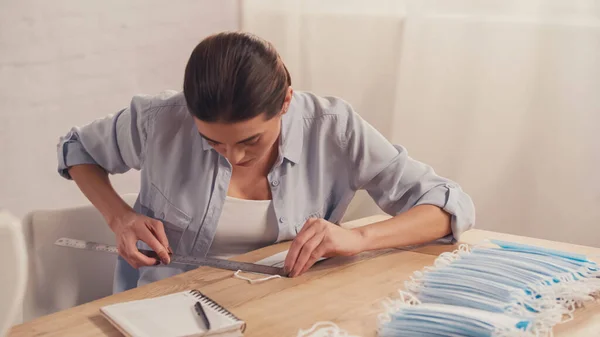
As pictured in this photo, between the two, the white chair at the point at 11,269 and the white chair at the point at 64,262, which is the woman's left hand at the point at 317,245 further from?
the white chair at the point at 11,269

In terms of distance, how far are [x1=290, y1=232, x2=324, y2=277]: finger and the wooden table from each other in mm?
17

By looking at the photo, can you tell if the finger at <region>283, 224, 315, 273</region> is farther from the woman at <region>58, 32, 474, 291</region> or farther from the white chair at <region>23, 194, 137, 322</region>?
the white chair at <region>23, 194, 137, 322</region>

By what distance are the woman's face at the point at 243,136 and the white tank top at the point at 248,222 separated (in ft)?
0.54

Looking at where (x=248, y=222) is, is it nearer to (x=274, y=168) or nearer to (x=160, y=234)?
(x=274, y=168)

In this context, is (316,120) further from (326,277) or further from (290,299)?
(290,299)

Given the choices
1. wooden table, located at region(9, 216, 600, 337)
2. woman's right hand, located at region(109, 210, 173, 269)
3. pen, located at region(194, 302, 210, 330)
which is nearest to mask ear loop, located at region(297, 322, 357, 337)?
wooden table, located at region(9, 216, 600, 337)

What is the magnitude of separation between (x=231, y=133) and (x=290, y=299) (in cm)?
34

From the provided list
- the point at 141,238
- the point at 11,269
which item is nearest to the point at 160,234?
the point at 141,238

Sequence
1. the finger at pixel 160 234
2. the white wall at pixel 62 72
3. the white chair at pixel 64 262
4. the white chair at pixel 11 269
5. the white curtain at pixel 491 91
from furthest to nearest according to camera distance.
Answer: the white wall at pixel 62 72
the white curtain at pixel 491 91
the white chair at pixel 64 262
the finger at pixel 160 234
the white chair at pixel 11 269

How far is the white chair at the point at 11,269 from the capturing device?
0.35 metres

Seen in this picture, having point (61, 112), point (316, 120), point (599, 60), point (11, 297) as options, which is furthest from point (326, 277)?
point (61, 112)

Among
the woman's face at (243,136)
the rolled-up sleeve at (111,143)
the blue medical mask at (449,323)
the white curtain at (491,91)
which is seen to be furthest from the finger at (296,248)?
the white curtain at (491,91)

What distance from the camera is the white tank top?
1597 millimetres

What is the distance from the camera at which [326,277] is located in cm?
135
